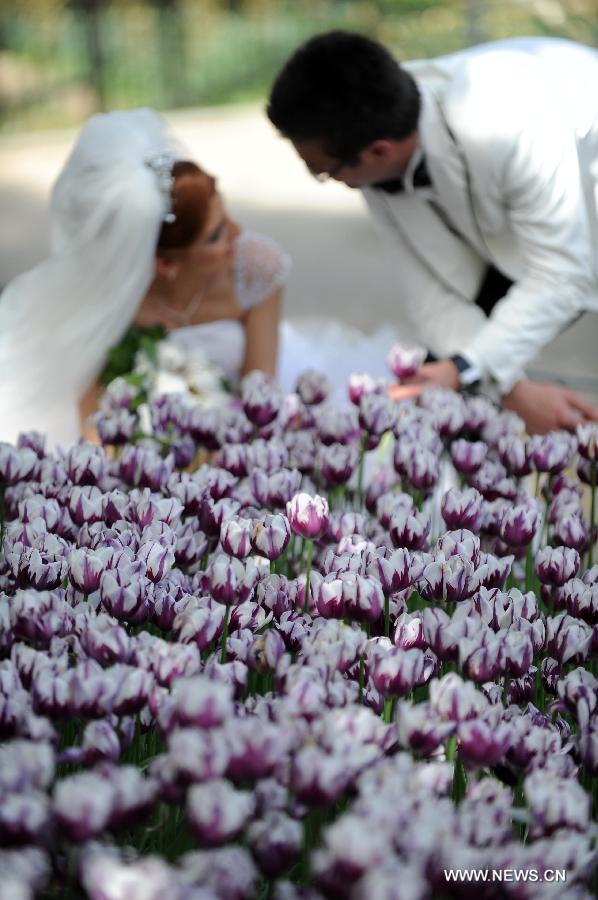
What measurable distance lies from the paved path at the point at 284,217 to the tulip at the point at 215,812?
577 cm

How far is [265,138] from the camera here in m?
19.2

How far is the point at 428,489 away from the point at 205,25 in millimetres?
22328

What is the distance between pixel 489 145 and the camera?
306cm

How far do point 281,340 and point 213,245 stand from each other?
76 cm

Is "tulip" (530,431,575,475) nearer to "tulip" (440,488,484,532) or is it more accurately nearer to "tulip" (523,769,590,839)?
"tulip" (440,488,484,532)

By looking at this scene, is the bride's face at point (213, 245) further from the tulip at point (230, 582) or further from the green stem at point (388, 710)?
the green stem at point (388, 710)

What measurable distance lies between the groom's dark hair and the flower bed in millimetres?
1348

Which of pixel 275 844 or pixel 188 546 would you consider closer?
pixel 275 844

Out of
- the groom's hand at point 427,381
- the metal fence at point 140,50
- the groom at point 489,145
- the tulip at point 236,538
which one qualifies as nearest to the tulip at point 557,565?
the tulip at point 236,538

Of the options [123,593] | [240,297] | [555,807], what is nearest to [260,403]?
[123,593]

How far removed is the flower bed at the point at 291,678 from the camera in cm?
85

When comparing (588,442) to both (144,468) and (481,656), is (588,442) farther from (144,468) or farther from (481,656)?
(481,656)

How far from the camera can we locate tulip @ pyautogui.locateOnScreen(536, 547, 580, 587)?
1.43m

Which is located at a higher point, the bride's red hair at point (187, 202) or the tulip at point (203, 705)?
the tulip at point (203, 705)
